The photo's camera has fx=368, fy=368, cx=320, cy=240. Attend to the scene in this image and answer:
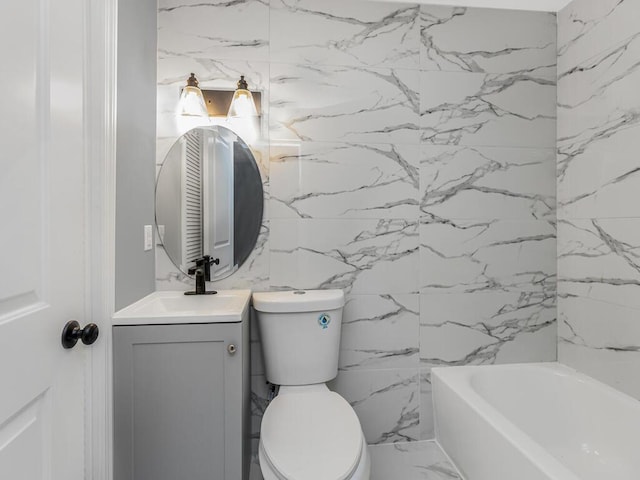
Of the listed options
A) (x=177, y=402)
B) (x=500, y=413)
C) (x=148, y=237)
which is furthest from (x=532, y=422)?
(x=148, y=237)

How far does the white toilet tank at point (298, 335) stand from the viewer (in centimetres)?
165

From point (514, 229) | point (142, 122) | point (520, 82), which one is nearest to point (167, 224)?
point (142, 122)

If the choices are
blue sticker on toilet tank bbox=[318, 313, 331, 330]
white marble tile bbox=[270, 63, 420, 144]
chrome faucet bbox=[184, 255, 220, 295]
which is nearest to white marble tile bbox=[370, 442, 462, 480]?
blue sticker on toilet tank bbox=[318, 313, 331, 330]

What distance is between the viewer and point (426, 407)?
1.94 metres

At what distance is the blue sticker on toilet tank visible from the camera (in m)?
1.67

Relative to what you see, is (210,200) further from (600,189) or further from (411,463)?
(600,189)

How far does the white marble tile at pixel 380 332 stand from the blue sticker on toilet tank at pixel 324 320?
0.70 ft

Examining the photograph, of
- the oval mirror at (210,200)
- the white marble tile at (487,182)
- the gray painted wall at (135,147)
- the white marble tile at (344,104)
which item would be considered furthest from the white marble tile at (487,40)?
the gray painted wall at (135,147)

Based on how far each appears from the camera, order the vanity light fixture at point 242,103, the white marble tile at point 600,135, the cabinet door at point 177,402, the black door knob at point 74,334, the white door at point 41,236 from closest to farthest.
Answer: the white door at point 41,236, the black door knob at point 74,334, the cabinet door at point 177,402, the white marble tile at point 600,135, the vanity light fixture at point 242,103

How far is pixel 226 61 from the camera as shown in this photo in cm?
180

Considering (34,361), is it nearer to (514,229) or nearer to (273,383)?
(273,383)

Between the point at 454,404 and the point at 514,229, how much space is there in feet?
3.17

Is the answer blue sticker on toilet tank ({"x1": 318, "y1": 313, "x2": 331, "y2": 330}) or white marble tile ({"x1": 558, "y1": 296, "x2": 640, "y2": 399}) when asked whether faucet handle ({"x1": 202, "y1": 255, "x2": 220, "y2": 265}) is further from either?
white marble tile ({"x1": 558, "y1": 296, "x2": 640, "y2": 399})

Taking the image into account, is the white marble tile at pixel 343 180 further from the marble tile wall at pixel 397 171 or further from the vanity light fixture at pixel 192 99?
the vanity light fixture at pixel 192 99
